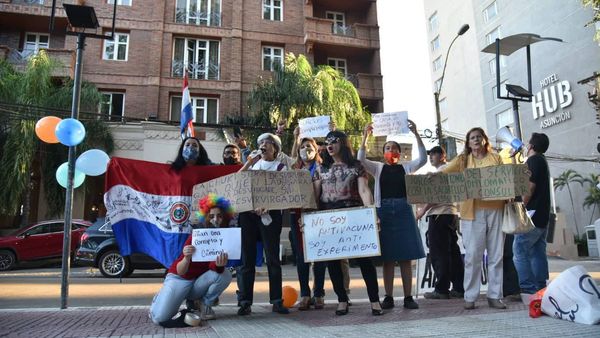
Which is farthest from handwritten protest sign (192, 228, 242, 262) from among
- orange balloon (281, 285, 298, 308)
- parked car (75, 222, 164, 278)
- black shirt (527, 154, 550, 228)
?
parked car (75, 222, 164, 278)

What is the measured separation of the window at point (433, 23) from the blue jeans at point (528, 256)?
43.5 m

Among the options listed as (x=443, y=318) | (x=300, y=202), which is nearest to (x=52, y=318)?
(x=300, y=202)

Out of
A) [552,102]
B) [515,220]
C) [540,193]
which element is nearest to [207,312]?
[515,220]

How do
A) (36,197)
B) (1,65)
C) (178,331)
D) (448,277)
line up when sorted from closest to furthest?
1. (178,331)
2. (448,277)
3. (1,65)
4. (36,197)

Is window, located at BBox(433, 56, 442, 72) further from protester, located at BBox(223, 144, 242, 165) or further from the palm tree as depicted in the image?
protester, located at BBox(223, 144, 242, 165)

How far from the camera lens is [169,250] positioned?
546 cm

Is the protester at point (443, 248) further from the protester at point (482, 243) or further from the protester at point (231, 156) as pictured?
the protester at point (231, 156)

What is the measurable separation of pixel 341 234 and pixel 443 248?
2.06 m

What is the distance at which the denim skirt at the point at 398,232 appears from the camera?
16.1 ft

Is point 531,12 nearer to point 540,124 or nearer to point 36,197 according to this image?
point 540,124

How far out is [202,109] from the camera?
20875 mm

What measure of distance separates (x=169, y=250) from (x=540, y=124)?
107ft

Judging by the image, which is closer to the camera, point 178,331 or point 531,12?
point 178,331

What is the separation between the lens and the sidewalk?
3.58 meters
